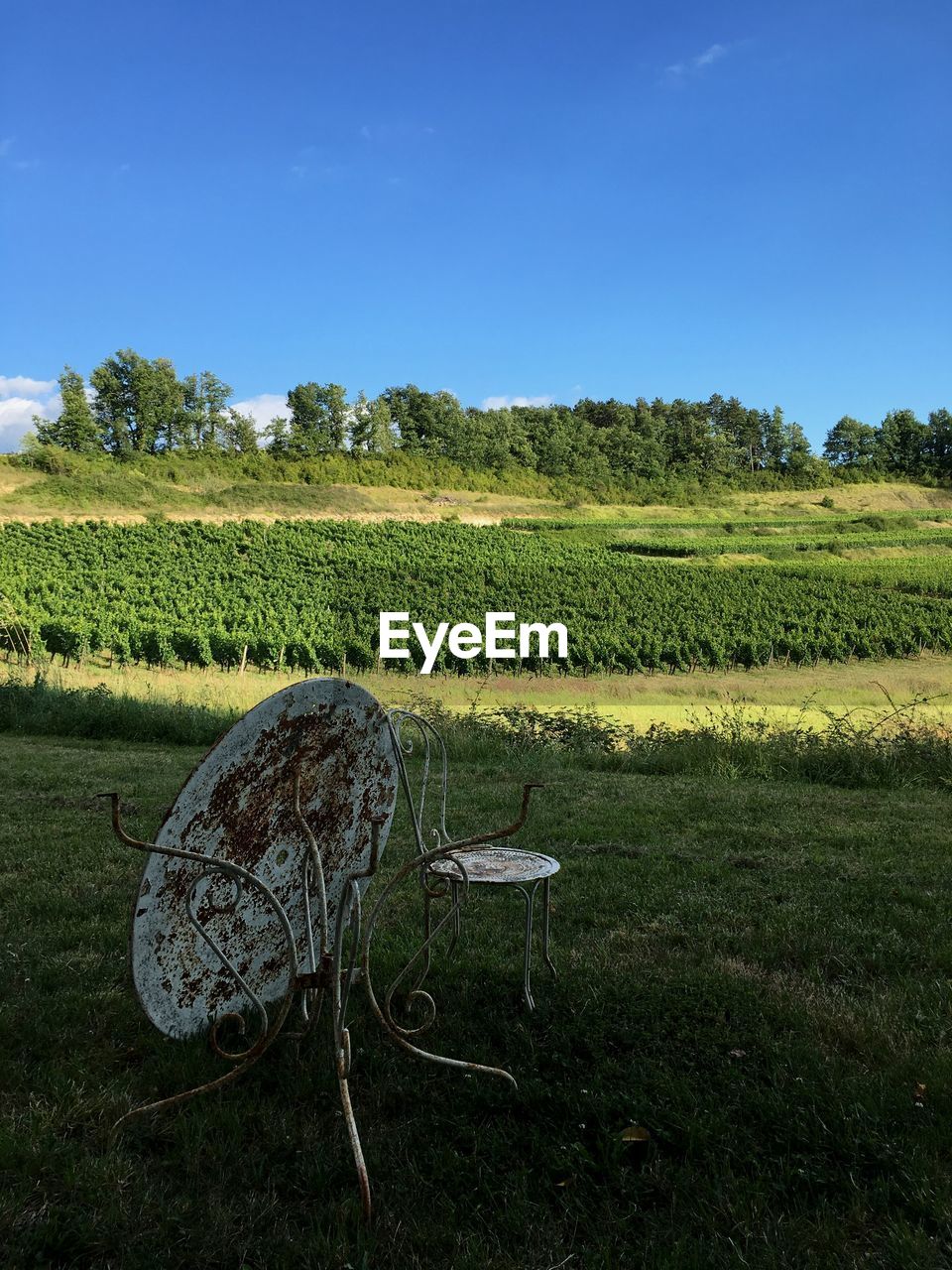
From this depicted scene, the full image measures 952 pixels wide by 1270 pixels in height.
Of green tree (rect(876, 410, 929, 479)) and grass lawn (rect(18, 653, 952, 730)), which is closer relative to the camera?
grass lawn (rect(18, 653, 952, 730))

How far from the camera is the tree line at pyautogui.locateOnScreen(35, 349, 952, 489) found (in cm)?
5403

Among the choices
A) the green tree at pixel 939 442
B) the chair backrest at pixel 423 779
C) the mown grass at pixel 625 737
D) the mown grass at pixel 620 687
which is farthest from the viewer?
the green tree at pixel 939 442

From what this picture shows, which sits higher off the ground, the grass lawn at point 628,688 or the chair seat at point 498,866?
the chair seat at point 498,866

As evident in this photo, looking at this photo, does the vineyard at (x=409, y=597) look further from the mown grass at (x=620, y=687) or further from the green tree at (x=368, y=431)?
the green tree at (x=368, y=431)

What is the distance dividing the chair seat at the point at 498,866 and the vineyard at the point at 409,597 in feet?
52.8

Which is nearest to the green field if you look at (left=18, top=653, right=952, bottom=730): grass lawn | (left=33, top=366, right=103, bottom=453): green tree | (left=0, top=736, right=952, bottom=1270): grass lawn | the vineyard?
(left=0, top=736, right=952, bottom=1270): grass lawn

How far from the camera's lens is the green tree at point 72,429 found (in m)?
51.8

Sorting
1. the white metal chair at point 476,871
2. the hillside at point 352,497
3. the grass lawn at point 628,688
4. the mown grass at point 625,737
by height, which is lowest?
the grass lawn at point 628,688

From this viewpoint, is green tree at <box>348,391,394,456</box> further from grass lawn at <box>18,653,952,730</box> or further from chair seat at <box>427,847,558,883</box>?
chair seat at <box>427,847,558,883</box>

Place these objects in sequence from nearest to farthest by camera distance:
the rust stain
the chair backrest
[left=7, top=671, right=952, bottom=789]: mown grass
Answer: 1. the rust stain
2. the chair backrest
3. [left=7, top=671, right=952, bottom=789]: mown grass

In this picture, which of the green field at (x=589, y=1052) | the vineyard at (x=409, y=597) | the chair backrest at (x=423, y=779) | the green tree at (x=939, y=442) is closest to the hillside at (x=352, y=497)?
the green tree at (x=939, y=442)

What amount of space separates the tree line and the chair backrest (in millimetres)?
50073

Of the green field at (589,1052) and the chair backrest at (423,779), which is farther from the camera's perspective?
the chair backrest at (423,779)

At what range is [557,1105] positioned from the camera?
233 centimetres
